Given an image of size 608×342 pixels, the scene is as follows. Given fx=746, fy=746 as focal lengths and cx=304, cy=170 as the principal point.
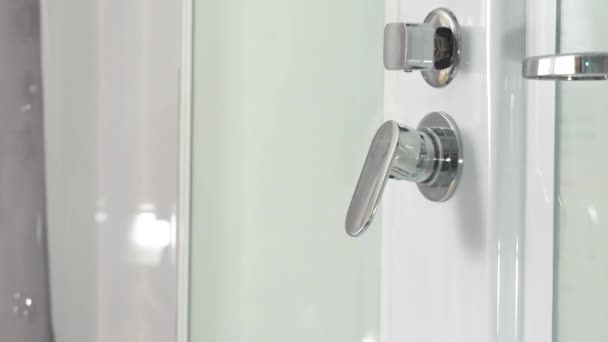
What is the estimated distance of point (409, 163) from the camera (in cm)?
34

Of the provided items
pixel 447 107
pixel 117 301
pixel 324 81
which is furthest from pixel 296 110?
pixel 117 301

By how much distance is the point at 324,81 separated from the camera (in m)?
0.55

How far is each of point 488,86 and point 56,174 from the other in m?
0.64

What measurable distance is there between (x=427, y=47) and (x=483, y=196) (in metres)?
0.07

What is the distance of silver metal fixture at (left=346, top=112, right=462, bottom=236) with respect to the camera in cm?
33

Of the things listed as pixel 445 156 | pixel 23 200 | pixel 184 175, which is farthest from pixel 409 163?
pixel 23 200

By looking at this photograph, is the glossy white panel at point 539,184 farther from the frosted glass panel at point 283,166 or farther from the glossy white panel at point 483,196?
the frosted glass panel at point 283,166

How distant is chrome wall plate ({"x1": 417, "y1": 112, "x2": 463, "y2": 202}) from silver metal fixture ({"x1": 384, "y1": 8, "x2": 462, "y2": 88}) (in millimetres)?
20

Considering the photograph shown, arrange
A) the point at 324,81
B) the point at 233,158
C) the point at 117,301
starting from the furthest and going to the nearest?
1. the point at 117,301
2. the point at 233,158
3. the point at 324,81

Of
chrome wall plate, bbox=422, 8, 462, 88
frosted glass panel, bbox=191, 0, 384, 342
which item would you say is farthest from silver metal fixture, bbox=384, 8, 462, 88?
frosted glass panel, bbox=191, 0, 384, 342

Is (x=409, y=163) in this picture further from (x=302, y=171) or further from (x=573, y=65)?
(x=302, y=171)

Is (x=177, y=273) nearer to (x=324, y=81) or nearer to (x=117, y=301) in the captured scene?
(x=117, y=301)

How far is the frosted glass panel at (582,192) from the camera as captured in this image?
298 mm

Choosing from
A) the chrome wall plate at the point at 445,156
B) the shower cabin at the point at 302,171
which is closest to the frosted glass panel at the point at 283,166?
the shower cabin at the point at 302,171
